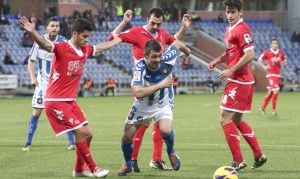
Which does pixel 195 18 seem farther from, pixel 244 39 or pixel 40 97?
pixel 244 39

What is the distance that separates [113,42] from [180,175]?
6.83 feet

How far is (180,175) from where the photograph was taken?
10.6 metres

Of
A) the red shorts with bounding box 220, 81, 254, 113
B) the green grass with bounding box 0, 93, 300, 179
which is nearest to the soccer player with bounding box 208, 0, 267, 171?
the red shorts with bounding box 220, 81, 254, 113

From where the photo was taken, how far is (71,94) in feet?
34.5

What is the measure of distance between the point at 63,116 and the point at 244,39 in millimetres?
2745

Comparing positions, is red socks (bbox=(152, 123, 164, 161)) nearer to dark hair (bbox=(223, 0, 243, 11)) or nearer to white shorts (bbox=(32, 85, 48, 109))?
dark hair (bbox=(223, 0, 243, 11))

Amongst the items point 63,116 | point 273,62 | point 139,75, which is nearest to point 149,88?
point 139,75

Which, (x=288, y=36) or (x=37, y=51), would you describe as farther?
(x=288, y=36)

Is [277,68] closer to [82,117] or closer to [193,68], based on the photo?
[82,117]

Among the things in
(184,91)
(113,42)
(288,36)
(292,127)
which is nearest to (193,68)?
(184,91)

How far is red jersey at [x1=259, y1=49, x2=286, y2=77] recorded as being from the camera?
2416 centimetres

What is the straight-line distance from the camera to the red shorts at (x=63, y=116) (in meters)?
10.4

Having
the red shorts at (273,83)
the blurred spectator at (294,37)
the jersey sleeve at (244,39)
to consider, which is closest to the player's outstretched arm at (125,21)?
the jersey sleeve at (244,39)

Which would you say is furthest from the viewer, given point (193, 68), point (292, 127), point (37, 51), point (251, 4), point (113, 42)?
point (251, 4)
